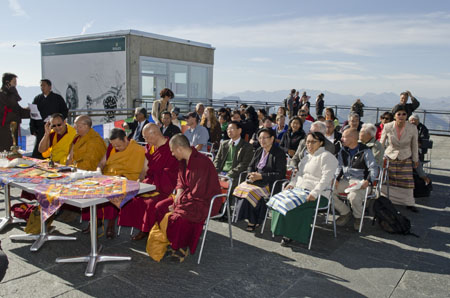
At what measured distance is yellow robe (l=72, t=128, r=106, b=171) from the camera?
5297mm

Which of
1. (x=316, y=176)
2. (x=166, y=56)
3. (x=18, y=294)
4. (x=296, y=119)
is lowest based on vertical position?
(x=18, y=294)

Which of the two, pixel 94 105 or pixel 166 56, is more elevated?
pixel 166 56

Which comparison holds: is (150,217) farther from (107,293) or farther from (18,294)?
(18,294)

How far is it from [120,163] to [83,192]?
1194 mm

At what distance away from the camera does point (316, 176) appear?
16.2ft

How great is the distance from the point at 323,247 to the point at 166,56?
14.4 meters

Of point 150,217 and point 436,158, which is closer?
point 150,217

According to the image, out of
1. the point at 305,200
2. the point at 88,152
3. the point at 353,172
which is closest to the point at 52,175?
the point at 88,152

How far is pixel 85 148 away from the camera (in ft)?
17.5

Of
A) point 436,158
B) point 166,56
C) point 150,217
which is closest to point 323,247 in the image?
point 150,217

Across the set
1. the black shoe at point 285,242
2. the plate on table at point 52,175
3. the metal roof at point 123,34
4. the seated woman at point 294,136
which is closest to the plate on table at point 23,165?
the plate on table at point 52,175

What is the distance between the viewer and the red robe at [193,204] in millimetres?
4117

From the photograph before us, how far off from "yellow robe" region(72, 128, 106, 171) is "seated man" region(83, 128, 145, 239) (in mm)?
434

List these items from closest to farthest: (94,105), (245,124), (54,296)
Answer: (54,296) < (245,124) < (94,105)
